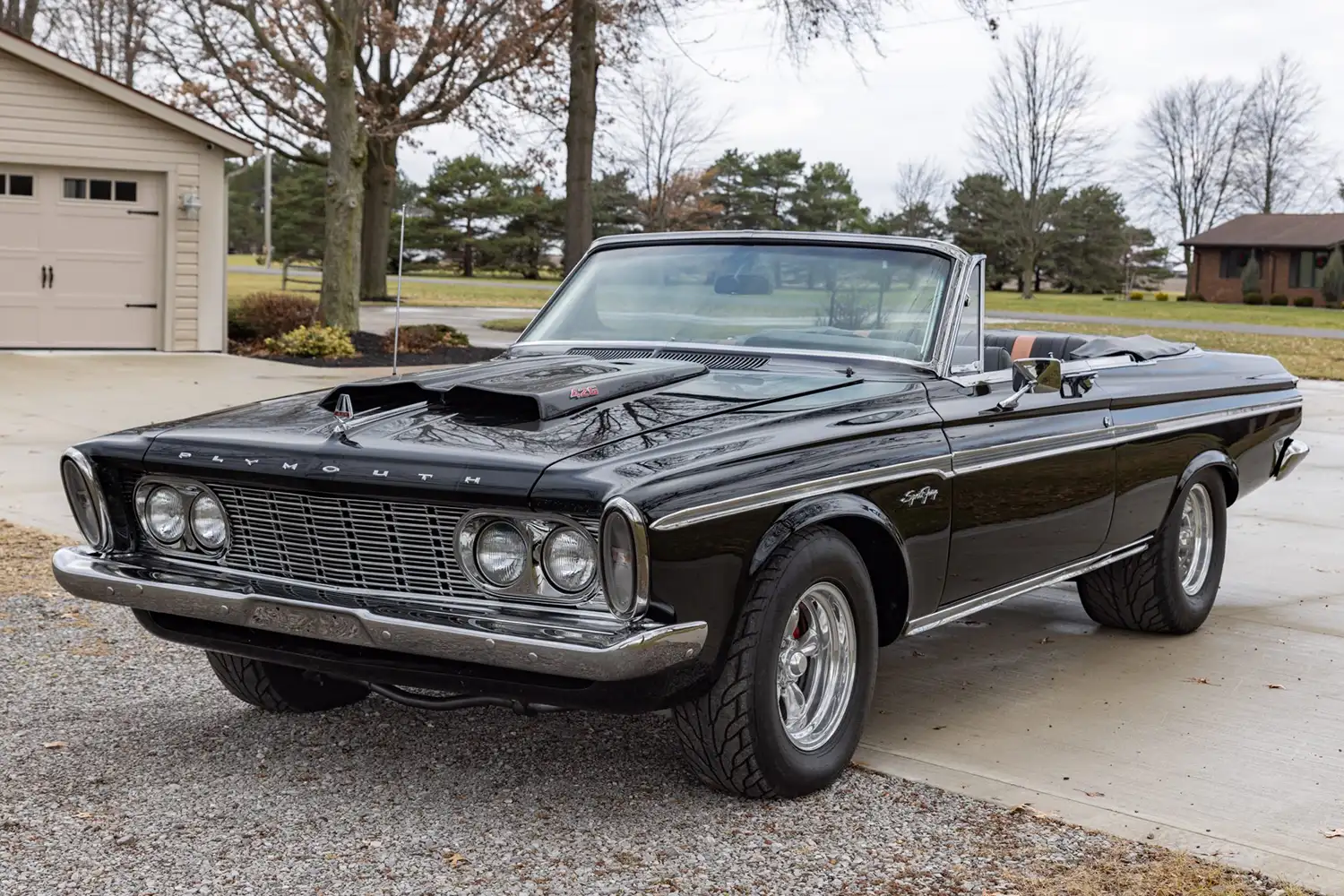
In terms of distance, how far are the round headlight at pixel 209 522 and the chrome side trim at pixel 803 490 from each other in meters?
1.36

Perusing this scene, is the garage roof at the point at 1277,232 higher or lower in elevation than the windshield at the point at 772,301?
higher

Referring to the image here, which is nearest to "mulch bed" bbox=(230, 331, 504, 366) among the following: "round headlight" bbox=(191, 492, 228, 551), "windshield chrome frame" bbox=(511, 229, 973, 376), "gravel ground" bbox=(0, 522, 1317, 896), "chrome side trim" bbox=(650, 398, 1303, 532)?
"windshield chrome frame" bbox=(511, 229, 973, 376)

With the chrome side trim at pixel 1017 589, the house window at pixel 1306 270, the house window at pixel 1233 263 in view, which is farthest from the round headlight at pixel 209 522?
the house window at pixel 1233 263

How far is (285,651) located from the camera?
3.97m

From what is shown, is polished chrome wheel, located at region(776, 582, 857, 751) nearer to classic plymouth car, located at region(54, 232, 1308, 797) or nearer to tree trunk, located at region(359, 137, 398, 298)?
classic plymouth car, located at region(54, 232, 1308, 797)

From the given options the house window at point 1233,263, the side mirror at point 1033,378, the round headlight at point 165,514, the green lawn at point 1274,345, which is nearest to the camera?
the round headlight at point 165,514

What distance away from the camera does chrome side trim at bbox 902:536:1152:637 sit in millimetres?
4621

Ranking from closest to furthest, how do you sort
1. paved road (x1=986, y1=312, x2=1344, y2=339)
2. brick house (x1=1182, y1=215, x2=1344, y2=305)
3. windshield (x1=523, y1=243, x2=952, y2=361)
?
windshield (x1=523, y1=243, x2=952, y2=361), paved road (x1=986, y1=312, x2=1344, y2=339), brick house (x1=1182, y1=215, x2=1344, y2=305)

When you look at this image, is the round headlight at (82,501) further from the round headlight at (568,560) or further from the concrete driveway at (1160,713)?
the concrete driveway at (1160,713)

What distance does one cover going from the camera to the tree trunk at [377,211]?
3284cm

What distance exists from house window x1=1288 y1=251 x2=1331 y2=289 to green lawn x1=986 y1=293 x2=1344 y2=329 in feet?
12.7

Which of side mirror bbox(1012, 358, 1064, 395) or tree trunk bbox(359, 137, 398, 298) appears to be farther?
tree trunk bbox(359, 137, 398, 298)

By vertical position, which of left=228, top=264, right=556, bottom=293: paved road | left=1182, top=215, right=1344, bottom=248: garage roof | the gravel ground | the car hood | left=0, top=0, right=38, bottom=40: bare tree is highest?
left=0, top=0, right=38, bottom=40: bare tree

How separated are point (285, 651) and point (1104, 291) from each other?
239ft
